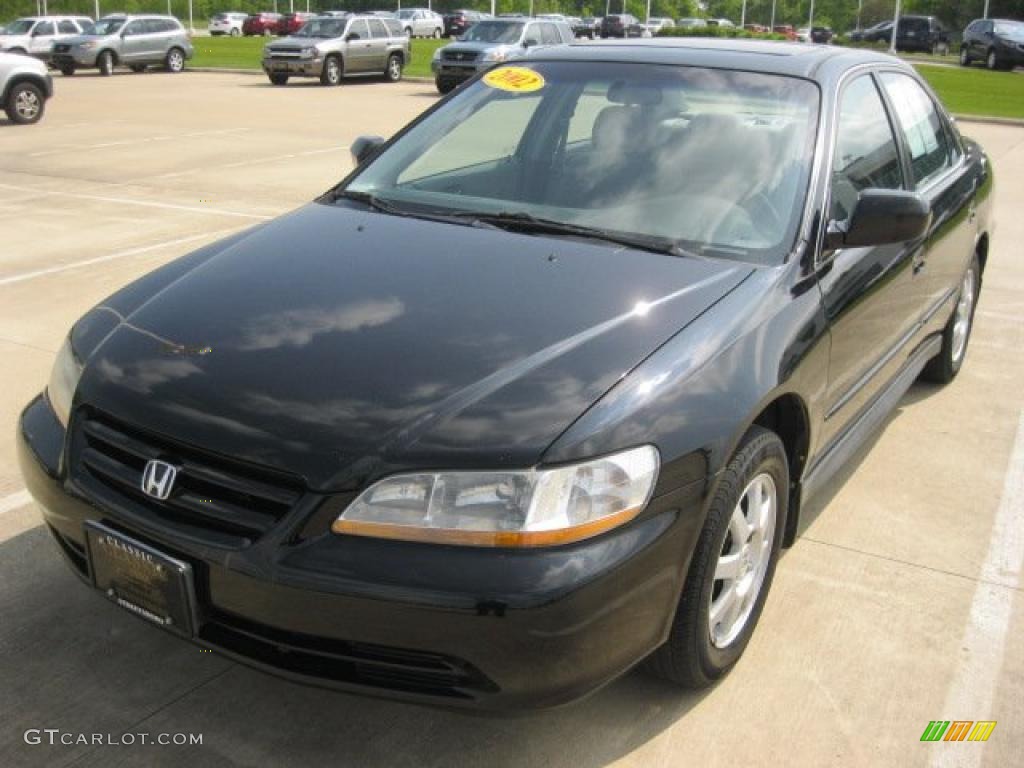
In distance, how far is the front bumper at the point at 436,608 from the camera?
230 centimetres

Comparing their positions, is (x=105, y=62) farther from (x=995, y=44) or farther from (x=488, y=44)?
(x=995, y=44)

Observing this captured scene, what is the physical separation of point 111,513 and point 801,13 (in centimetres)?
11051

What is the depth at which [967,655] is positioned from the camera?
325 cm

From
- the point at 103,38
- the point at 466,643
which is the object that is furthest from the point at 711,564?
the point at 103,38

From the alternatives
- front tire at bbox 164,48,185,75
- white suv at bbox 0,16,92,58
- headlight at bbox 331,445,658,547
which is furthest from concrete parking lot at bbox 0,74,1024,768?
white suv at bbox 0,16,92,58

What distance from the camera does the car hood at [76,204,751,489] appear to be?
2451mm

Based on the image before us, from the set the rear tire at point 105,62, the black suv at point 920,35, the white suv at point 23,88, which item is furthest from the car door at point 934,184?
the black suv at point 920,35

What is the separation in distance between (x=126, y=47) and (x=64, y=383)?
102 ft

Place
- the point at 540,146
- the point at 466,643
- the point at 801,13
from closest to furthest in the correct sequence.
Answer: the point at 466,643 < the point at 540,146 < the point at 801,13

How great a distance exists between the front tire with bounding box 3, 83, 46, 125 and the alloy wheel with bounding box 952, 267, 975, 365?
1518 centimetres

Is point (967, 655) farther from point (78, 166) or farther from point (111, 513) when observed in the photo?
point (78, 166)

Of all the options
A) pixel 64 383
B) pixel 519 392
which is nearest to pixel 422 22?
pixel 64 383

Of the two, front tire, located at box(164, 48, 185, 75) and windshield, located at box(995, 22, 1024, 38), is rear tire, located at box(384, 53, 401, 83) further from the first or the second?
windshield, located at box(995, 22, 1024, 38)

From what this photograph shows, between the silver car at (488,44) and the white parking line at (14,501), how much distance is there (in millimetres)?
21942
